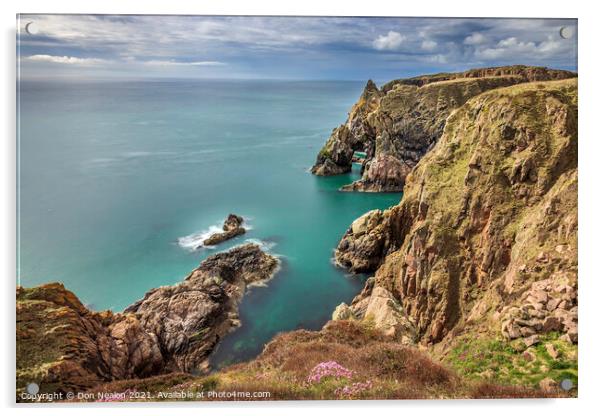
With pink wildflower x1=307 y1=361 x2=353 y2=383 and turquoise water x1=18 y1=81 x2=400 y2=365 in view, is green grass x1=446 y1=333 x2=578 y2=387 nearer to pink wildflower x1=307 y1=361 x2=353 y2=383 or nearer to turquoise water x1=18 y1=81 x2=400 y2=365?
pink wildflower x1=307 y1=361 x2=353 y2=383

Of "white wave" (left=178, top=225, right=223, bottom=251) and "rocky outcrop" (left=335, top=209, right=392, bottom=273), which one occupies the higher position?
"white wave" (left=178, top=225, right=223, bottom=251)

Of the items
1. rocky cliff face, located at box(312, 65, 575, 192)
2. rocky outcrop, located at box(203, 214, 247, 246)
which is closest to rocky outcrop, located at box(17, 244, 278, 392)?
rocky outcrop, located at box(203, 214, 247, 246)

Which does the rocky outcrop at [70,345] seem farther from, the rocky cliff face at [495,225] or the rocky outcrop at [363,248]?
the rocky outcrop at [363,248]

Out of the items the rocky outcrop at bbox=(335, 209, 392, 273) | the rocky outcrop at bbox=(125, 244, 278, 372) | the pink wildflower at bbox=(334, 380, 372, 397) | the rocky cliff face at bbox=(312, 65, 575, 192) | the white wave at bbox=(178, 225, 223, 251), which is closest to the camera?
the pink wildflower at bbox=(334, 380, 372, 397)

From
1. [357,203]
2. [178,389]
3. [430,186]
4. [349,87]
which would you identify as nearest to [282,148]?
[349,87]

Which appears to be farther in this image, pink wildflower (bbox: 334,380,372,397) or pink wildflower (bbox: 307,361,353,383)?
Answer: pink wildflower (bbox: 307,361,353,383)

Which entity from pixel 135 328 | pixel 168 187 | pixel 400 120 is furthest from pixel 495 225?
pixel 400 120

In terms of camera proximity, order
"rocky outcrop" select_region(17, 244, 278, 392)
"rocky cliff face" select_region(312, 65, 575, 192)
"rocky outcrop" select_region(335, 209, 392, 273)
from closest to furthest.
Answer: "rocky outcrop" select_region(17, 244, 278, 392), "rocky cliff face" select_region(312, 65, 575, 192), "rocky outcrop" select_region(335, 209, 392, 273)

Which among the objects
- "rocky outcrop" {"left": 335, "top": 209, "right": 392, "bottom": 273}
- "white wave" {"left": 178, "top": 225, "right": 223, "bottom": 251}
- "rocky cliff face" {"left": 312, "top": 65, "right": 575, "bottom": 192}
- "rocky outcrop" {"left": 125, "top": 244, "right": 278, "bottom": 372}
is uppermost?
"rocky cliff face" {"left": 312, "top": 65, "right": 575, "bottom": 192}
